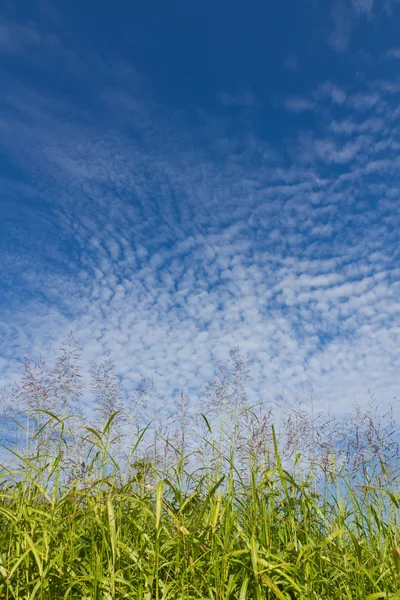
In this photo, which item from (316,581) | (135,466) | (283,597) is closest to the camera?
(283,597)

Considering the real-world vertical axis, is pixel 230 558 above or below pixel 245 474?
below

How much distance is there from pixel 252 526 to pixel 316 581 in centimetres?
41

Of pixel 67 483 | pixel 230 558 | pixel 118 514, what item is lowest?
pixel 230 558

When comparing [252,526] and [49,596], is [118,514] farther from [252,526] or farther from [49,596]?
[252,526]

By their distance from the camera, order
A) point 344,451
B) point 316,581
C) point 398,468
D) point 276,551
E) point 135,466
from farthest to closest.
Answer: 1. point 344,451
2. point 398,468
3. point 135,466
4. point 276,551
5. point 316,581

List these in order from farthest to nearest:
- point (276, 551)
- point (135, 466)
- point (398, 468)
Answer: point (398, 468) < point (135, 466) < point (276, 551)

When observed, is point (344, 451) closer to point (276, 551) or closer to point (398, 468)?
point (398, 468)

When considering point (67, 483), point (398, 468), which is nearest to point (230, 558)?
point (67, 483)

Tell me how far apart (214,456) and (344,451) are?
5.08ft

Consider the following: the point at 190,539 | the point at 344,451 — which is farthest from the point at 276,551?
the point at 344,451

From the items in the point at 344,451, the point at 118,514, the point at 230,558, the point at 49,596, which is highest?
the point at 344,451

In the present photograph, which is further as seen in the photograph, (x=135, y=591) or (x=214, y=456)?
(x=214, y=456)

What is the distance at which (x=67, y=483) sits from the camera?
3568 mm

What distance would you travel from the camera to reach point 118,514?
2844 mm
